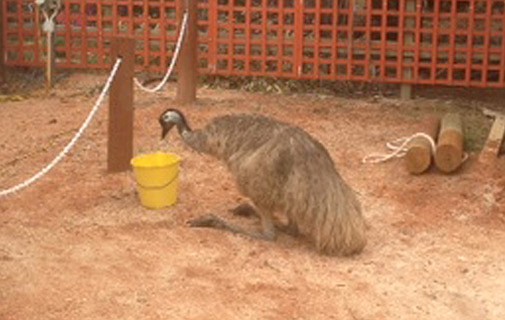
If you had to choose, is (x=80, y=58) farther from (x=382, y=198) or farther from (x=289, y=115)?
(x=382, y=198)

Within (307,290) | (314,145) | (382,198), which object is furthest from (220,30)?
(307,290)

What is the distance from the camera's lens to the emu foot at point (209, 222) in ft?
20.3

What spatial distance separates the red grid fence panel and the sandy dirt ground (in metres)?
1.01

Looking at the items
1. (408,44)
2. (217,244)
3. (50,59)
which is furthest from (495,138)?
(50,59)

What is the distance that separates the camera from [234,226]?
6.19 metres

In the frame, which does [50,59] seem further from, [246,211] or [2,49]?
[246,211]

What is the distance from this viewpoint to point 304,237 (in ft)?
20.3

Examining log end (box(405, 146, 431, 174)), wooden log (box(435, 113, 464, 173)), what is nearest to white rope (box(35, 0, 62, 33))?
log end (box(405, 146, 431, 174))

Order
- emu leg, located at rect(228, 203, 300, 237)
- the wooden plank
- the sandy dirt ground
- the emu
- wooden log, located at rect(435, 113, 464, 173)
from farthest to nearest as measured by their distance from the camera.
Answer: the wooden plank
wooden log, located at rect(435, 113, 464, 173)
emu leg, located at rect(228, 203, 300, 237)
the emu
the sandy dirt ground

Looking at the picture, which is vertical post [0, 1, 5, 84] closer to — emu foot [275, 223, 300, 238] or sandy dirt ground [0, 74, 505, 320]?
sandy dirt ground [0, 74, 505, 320]

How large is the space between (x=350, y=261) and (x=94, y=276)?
60.1 inches

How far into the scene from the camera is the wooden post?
9.41m

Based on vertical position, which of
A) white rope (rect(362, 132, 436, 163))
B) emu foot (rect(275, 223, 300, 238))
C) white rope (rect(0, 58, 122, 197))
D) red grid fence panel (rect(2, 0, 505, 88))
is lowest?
emu foot (rect(275, 223, 300, 238))

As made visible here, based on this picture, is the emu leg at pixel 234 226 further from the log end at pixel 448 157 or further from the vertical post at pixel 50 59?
the vertical post at pixel 50 59
